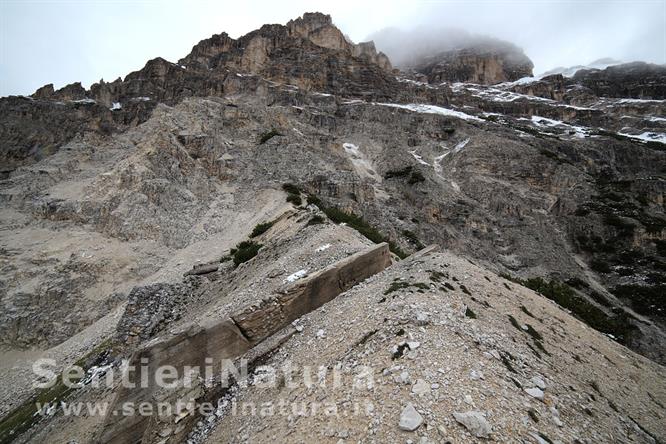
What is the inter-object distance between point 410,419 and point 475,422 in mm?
955

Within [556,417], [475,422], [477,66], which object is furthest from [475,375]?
[477,66]

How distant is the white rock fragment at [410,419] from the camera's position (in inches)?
186

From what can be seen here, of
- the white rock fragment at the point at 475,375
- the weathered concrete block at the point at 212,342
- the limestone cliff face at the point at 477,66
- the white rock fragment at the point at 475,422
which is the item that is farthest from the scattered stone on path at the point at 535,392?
the limestone cliff face at the point at 477,66

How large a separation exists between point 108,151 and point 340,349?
56.8 metres

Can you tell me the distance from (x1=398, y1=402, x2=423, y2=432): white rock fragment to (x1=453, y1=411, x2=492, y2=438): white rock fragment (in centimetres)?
58

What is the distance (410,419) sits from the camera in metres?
4.84

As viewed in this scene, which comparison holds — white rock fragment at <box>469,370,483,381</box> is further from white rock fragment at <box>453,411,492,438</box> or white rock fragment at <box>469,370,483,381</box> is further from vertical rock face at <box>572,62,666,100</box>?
vertical rock face at <box>572,62,666,100</box>

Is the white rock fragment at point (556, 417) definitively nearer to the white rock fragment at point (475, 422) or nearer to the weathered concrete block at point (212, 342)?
the white rock fragment at point (475, 422)

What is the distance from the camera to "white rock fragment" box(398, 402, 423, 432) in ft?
15.5

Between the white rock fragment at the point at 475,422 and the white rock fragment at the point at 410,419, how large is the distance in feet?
1.90

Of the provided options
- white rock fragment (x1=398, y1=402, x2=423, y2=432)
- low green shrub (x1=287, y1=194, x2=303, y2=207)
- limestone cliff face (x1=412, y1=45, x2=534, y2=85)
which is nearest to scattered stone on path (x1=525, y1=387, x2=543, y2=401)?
white rock fragment (x1=398, y1=402, x2=423, y2=432)

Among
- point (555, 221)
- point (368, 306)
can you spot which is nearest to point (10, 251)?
point (368, 306)

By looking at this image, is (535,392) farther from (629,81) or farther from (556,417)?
(629,81)

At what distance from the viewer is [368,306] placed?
8.85m
